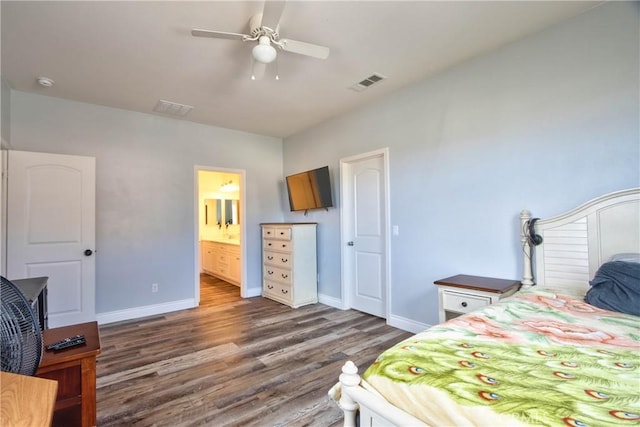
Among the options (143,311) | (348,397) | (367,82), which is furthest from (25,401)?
(143,311)

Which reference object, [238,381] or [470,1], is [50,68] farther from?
[470,1]

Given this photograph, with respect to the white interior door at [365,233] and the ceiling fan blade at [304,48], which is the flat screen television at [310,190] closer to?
the white interior door at [365,233]

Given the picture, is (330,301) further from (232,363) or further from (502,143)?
(502,143)

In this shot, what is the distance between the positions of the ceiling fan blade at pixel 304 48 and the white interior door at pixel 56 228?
2.82 metres

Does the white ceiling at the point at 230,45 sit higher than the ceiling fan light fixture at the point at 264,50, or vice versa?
the white ceiling at the point at 230,45

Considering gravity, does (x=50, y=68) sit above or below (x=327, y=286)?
above

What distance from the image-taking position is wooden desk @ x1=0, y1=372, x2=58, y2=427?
68 centimetres

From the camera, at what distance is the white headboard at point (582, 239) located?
6.22 ft

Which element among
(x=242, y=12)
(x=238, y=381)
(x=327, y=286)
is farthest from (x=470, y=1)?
(x=327, y=286)

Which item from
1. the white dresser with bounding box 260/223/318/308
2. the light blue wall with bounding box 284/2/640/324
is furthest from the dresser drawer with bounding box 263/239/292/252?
the light blue wall with bounding box 284/2/640/324

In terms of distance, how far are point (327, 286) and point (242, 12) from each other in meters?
3.46

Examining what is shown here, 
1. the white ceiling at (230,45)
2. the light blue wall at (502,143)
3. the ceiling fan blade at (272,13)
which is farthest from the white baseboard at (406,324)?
the ceiling fan blade at (272,13)

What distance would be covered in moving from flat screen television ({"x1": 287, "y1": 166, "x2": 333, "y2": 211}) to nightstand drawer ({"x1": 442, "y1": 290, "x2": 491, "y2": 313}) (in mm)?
2096

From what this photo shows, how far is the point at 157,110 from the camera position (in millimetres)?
3871
